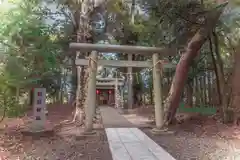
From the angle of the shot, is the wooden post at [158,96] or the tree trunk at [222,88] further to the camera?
the tree trunk at [222,88]

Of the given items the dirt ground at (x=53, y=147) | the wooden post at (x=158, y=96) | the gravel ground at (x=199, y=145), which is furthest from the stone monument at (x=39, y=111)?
the wooden post at (x=158, y=96)

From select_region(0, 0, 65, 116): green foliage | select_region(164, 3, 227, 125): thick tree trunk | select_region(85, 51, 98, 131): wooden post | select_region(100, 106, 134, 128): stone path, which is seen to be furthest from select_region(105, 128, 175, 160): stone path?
select_region(0, 0, 65, 116): green foliage

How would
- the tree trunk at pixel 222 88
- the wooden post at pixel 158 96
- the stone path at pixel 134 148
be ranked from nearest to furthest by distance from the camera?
the stone path at pixel 134 148
the wooden post at pixel 158 96
the tree trunk at pixel 222 88

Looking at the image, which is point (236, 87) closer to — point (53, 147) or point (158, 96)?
point (158, 96)

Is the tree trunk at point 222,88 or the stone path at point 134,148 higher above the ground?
the tree trunk at point 222,88

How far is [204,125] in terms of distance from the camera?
729cm

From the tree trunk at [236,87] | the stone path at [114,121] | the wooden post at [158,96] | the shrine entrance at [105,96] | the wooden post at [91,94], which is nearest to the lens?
the wooden post at [91,94]

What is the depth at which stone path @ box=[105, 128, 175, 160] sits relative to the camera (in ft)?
12.8

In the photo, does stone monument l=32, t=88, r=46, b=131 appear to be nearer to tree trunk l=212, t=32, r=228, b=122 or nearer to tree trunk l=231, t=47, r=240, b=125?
tree trunk l=212, t=32, r=228, b=122

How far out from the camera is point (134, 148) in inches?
177

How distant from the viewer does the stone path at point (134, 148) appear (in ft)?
12.8

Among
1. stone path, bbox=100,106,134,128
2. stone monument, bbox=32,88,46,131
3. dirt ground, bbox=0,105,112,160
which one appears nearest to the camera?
dirt ground, bbox=0,105,112,160

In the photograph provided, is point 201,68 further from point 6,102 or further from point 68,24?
point 6,102

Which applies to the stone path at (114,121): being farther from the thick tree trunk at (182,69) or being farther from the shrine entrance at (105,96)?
the shrine entrance at (105,96)
